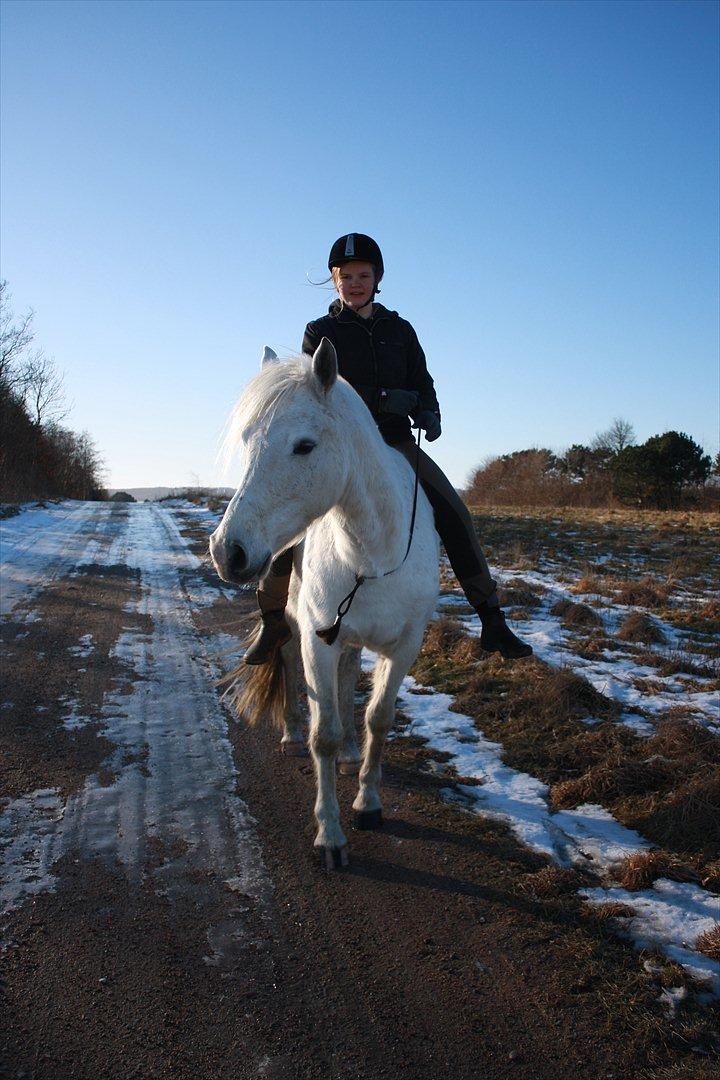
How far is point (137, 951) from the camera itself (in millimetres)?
2477

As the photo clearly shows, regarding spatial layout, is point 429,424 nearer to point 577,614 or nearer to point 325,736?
point 325,736

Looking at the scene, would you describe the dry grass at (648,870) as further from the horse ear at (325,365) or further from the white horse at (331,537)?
the horse ear at (325,365)

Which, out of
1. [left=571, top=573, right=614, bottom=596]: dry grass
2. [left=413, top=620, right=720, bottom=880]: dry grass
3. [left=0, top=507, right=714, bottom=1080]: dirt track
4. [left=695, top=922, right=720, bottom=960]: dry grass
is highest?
[left=571, top=573, right=614, bottom=596]: dry grass

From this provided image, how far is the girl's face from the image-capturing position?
405 cm

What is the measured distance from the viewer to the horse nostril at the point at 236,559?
2445mm

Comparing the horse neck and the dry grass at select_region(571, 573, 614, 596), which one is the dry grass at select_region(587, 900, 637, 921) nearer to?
the horse neck

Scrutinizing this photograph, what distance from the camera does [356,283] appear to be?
4.05 metres

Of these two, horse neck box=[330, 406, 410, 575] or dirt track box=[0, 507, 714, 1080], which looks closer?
dirt track box=[0, 507, 714, 1080]

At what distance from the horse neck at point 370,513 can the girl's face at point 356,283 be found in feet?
4.13

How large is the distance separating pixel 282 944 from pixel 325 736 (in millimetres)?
1031

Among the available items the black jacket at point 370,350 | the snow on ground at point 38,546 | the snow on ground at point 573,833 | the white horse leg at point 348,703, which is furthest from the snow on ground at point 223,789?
the snow on ground at point 38,546

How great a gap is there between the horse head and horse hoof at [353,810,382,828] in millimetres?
1672

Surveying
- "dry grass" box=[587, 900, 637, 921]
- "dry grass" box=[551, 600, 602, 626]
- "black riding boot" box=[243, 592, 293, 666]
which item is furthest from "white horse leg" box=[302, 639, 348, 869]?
"dry grass" box=[551, 600, 602, 626]

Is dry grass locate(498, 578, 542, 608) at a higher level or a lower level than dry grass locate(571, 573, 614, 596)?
lower
